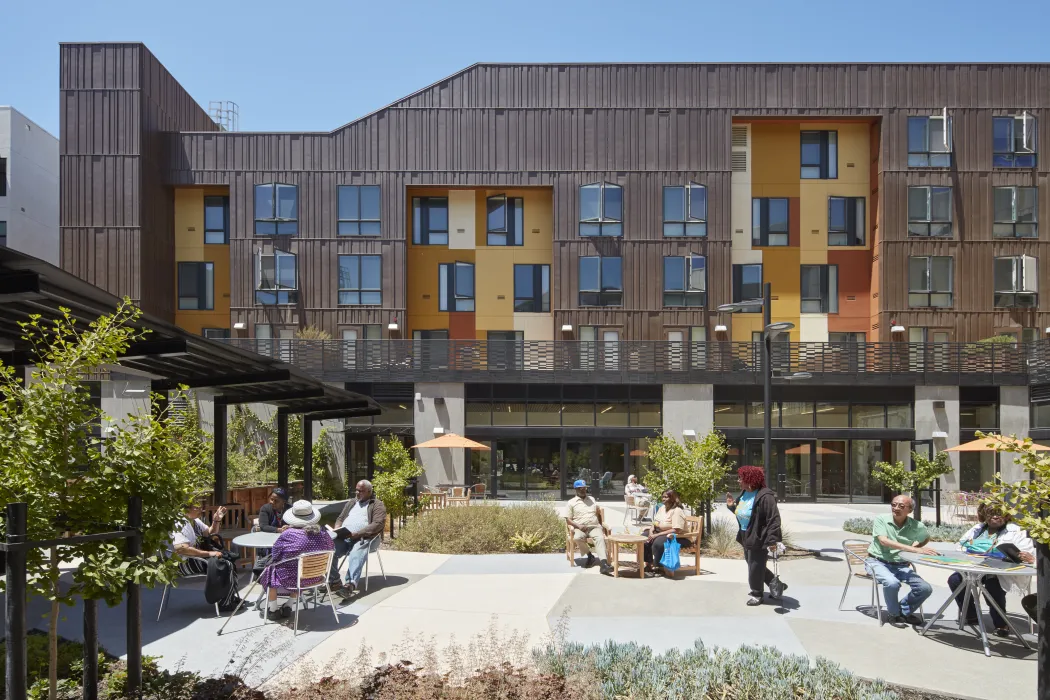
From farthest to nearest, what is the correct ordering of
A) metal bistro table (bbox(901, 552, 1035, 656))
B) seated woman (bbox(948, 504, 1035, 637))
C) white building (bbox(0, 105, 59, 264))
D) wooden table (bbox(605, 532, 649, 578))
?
1. white building (bbox(0, 105, 59, 264))
2. wooden table (bbox(605, 532, 649, 578))
3. seated woman (bbox(948, 504, 1035, 637))
4. metal bistro table (bbox(901, 552, 1035, 656))

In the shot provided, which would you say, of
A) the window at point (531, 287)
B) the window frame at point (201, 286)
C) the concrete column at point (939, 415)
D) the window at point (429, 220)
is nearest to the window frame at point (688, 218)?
the window at point (531, 287)

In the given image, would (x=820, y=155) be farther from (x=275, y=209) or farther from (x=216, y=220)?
(x=216, y=220)

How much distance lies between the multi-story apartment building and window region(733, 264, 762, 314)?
8 cm

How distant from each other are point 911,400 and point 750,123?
1164 centimetres

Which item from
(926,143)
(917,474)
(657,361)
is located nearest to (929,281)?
(926,143)

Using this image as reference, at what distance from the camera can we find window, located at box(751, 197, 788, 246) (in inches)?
1256

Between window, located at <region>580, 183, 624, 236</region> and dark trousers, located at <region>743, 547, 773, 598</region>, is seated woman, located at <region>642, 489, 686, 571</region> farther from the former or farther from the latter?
window, located at <region>580, 183, 624, 236</region>

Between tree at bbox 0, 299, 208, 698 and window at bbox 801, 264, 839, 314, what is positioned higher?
window at bbox 801, 264, 839, 314

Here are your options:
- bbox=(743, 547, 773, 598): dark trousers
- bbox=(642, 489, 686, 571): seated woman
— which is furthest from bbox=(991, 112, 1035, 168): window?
bbox=(743, 547, 773, 598): dark trousers

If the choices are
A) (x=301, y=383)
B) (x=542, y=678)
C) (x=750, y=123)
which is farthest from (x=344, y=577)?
(x=750, y=123)

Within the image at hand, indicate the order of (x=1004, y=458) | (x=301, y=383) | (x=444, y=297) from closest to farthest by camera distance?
(x=301, y=383) → (x=1004, y=458) → (x=444, y=297)

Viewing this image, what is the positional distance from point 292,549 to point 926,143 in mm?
29058

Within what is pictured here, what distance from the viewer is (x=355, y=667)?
686 centimetres

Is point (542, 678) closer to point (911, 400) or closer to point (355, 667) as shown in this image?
point (355, 667)
